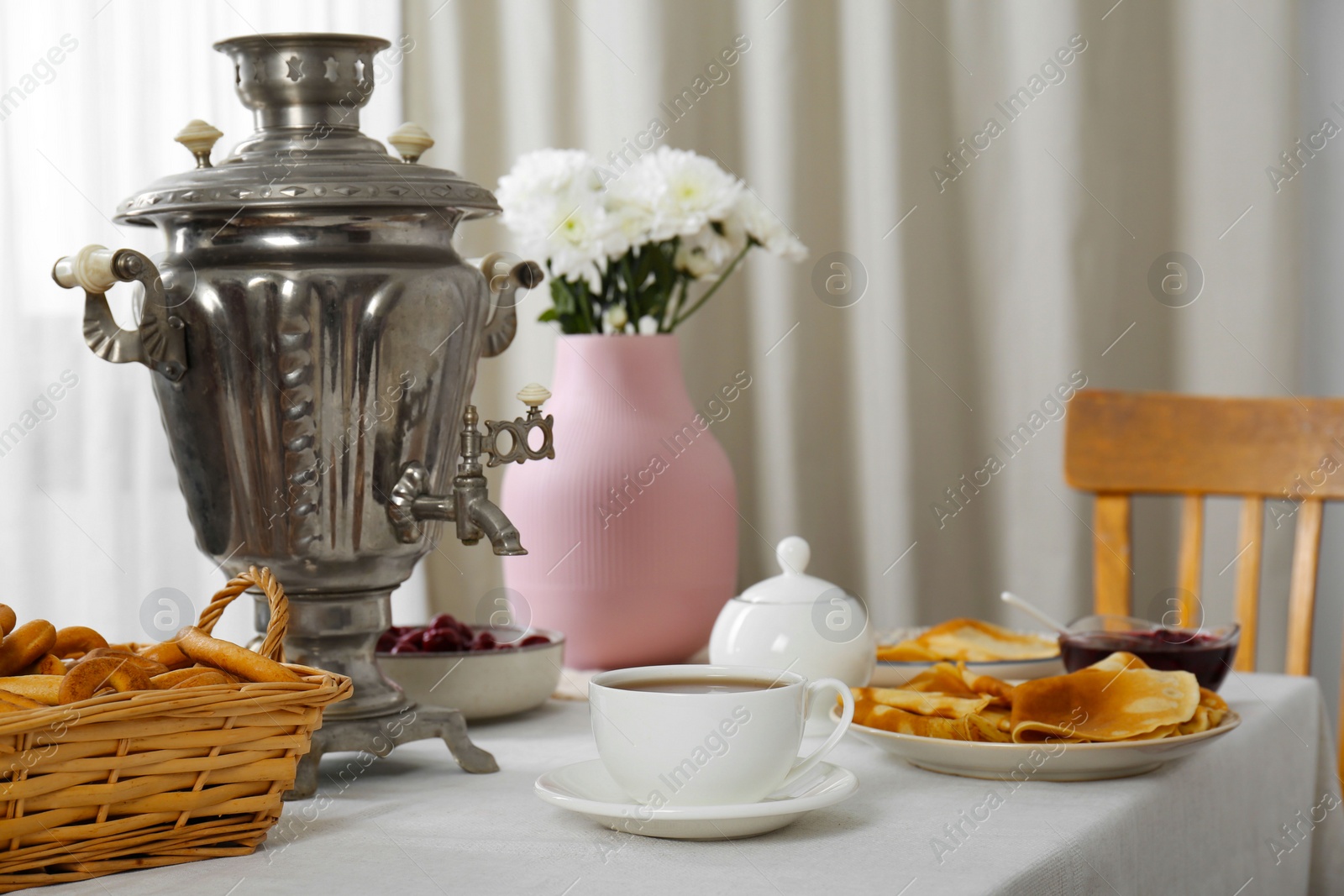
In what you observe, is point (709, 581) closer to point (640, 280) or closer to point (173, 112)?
point (640, 280)

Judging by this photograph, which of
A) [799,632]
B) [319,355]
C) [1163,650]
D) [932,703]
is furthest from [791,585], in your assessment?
[319,355]

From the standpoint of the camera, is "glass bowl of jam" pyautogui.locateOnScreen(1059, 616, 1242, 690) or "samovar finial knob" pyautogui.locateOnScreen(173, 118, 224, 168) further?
"glass bowl of jam" pyautogui.locateOnScreen(1059, 616, 1242, 690)

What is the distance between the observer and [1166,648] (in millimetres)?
936

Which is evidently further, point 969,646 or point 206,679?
point 969,646

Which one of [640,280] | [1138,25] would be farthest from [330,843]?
[1138,25]

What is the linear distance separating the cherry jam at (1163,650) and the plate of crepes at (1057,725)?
10cm

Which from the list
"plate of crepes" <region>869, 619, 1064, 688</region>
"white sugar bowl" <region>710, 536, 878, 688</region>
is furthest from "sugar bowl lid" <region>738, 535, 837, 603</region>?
"plate of crepes" <region>869, 619, 1064, 688</region>

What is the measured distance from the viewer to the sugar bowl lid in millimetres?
945

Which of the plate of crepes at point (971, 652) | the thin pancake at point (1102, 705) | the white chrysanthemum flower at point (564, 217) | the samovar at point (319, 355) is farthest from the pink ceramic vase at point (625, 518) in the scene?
the thin pancake at point (1102, 705)

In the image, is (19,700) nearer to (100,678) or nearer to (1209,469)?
(100,678)

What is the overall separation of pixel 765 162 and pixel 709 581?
3.26ft

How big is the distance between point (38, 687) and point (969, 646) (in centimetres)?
74

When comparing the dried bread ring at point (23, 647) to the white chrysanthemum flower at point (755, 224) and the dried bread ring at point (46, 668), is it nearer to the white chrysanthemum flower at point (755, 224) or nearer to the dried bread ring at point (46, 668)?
the dried bread ring at point (46, 668)

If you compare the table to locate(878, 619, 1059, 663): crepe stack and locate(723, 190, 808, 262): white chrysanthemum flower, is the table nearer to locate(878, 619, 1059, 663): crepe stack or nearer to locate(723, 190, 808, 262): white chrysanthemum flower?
locate(878, 619, 1059, 663): crepe stack
